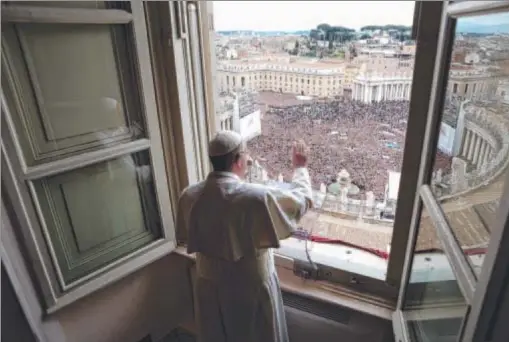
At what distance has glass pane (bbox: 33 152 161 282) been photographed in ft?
3.91

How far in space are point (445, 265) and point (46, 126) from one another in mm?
1298

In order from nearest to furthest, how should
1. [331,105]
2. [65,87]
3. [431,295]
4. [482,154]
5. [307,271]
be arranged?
[482,154]
[431,295]
[65,87]
[331,105]
[307,271]

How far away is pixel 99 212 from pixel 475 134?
1.29 m

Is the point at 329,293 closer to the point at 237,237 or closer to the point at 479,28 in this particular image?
the point at 237,237

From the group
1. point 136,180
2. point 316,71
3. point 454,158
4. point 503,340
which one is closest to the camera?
point 503,340

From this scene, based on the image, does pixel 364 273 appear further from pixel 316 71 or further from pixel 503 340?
pixel 316 71

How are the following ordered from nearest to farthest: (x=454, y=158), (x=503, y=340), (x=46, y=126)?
(x=503, y=340)
(x=454, y=158)
(x=46, y=126)

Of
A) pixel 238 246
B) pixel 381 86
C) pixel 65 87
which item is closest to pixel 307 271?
pixel 238 246

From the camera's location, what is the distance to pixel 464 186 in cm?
79

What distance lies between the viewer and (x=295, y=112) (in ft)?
4.49

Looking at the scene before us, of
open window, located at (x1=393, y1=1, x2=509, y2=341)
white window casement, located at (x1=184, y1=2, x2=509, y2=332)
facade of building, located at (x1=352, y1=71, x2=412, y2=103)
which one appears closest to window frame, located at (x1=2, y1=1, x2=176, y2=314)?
white window casement, located at (x1=184, y1=2, x2=509, y2=332)

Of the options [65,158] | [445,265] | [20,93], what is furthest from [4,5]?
[445,265]

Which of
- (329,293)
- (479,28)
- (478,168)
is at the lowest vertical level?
(329,293)

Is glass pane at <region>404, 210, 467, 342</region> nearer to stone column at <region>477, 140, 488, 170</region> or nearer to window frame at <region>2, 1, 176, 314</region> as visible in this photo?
stone column at <region>477, 140, 488, 170</region>
